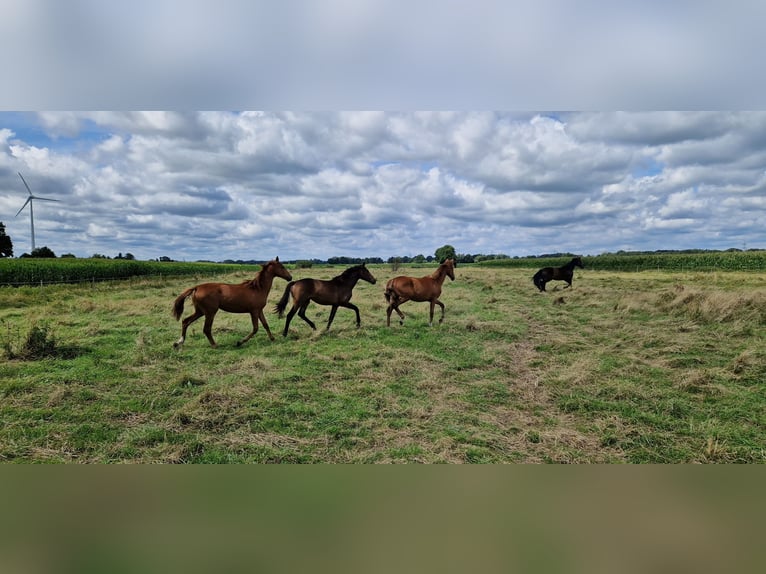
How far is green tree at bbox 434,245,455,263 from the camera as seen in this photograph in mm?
6026

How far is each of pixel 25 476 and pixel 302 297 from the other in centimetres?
457

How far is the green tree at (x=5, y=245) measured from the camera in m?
4.31

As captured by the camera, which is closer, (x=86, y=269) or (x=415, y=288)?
(x=86, y=269)

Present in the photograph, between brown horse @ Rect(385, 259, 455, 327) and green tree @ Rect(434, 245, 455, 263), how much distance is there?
0.23 meters

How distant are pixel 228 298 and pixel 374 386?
2.56 meters

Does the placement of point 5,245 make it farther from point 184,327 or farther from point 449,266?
point 449,266

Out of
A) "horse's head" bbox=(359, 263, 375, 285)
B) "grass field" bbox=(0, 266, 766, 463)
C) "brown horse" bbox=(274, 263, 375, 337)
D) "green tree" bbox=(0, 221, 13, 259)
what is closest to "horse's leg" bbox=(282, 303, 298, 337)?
"brown horse" bbox=(274, 263, 375, 337)

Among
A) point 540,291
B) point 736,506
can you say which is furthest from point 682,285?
point 736,506

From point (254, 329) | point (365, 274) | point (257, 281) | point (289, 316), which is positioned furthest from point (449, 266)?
point (254, 329)

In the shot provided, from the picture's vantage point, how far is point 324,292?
22.0ft

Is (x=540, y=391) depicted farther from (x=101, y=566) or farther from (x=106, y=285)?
(x=106, y=285)

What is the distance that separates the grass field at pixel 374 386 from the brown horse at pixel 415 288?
0.32 meters

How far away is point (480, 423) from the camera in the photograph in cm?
328

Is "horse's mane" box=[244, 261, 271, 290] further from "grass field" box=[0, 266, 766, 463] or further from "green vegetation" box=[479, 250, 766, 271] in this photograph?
"green vegetation" box=[479, 250, 766, 271]
